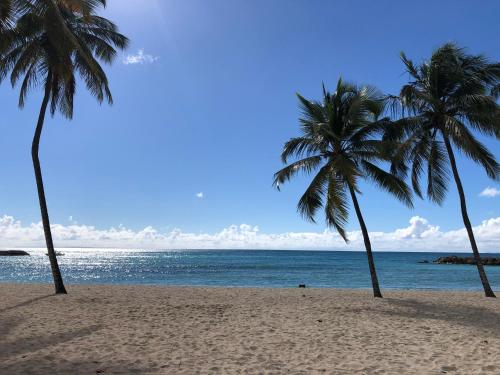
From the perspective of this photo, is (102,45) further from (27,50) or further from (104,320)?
(104,320)

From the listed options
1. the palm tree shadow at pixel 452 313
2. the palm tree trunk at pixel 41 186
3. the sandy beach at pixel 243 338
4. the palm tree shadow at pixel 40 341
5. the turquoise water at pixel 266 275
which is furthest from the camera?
the turquoise water at pixel 266 275

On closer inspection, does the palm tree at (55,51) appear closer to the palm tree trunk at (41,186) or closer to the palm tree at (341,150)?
the palm tree trunk at (41,186)

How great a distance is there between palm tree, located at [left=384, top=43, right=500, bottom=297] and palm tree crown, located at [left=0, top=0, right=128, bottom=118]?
12.6m

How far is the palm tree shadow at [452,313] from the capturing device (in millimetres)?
10164

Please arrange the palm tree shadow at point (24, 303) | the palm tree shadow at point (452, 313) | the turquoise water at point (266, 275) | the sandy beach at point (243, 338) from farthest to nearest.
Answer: the turquoise water at point (266, 275), the palm tree shadow at point (24, 303), the palm tree shadow at point (452, 313), the sandy beach at point (243, 338)

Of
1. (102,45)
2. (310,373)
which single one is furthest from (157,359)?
(102,45)

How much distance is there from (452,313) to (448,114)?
8719mm

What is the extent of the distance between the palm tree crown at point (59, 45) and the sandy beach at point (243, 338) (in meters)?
8.03

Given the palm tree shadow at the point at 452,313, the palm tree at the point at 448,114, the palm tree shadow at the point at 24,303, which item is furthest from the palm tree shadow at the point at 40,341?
the palm tree at the point at 448,114

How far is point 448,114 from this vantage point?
1652 cm

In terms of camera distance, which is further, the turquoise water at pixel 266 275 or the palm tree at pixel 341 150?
the turquoise water at pixel 266 275

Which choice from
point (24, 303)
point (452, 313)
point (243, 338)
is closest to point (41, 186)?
point (24, 303)

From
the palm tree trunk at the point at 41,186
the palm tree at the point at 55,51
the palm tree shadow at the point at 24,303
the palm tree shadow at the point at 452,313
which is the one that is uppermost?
the palm tree at the point at 55,51

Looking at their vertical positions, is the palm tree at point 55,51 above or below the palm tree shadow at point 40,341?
above
